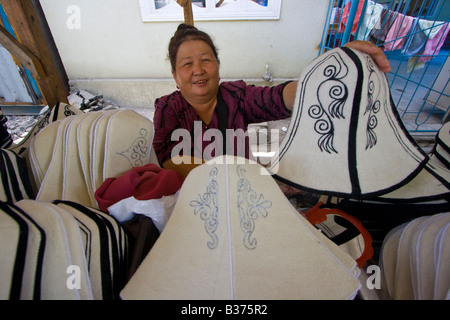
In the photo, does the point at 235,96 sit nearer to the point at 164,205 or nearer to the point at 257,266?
the point at 164,205

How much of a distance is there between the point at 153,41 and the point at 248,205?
2.90 m

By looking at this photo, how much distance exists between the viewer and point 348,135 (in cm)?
43

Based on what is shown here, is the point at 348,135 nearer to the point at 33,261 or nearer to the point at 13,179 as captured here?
the point at 33,261

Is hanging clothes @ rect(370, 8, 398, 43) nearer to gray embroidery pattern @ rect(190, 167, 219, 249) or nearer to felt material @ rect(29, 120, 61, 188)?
gray embroidery pattern @ rect(190, 167, 219, 249)

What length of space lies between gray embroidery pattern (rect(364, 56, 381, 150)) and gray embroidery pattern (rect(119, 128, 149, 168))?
543 millimetres

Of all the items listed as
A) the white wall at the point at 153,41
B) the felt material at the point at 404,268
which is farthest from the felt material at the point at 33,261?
the white wall at the point at 153,41

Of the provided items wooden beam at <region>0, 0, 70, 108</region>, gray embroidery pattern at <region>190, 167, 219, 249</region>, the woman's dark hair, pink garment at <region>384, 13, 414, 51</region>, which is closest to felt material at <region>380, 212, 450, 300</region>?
gray embroidery pattern at <region>190, 167, 219, 249</region>

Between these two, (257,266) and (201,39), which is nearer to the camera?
(257,266)

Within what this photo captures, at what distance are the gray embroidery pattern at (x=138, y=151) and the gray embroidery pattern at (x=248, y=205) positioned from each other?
306 mm

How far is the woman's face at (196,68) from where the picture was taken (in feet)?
2.62

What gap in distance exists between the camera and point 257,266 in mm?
323

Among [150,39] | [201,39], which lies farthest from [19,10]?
[150,39]

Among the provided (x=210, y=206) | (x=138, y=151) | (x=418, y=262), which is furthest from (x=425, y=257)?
(x=138, y=151)

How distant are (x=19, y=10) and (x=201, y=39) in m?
0.76
